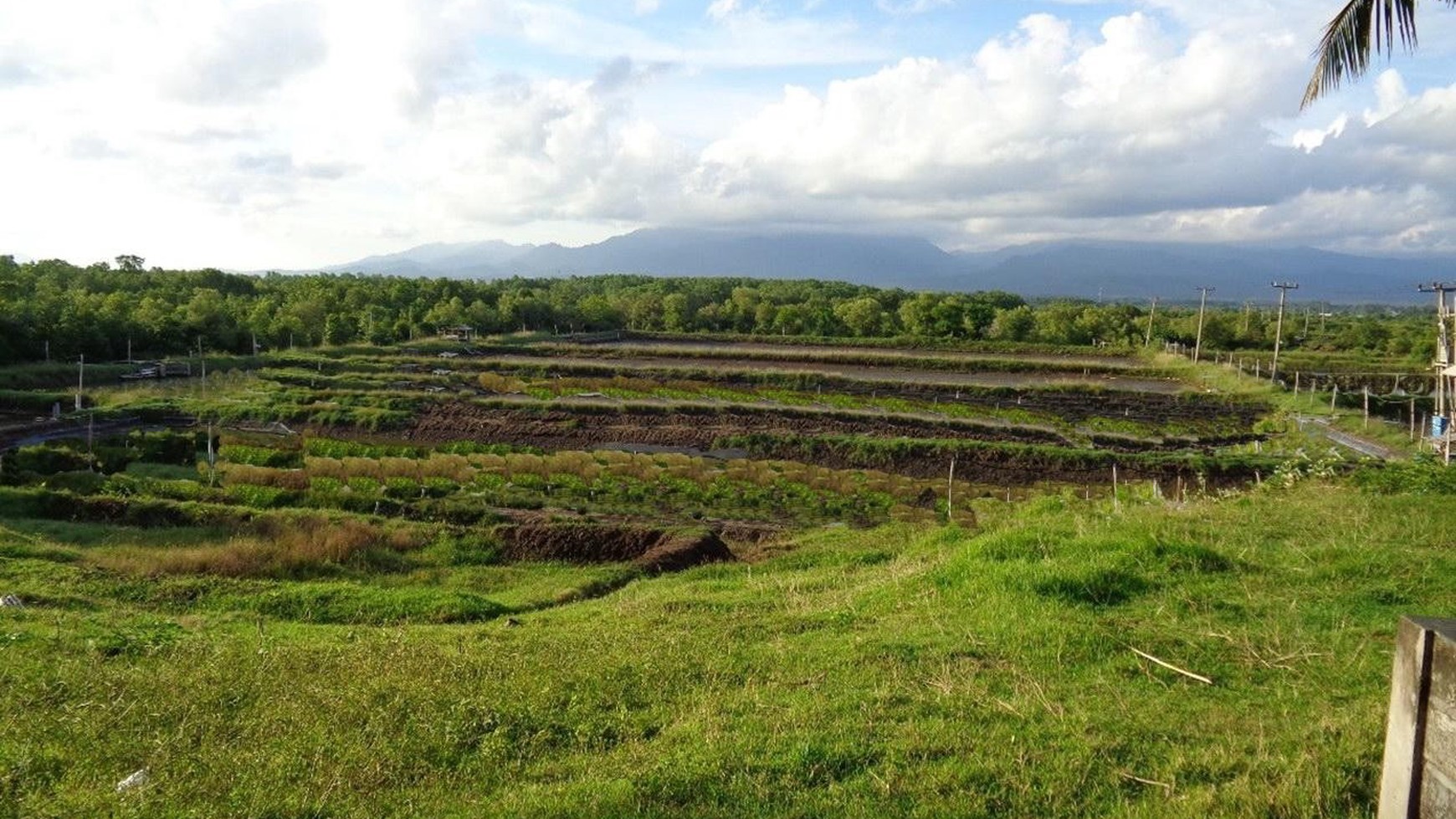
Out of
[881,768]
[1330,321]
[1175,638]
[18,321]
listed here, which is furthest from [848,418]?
[1330,321]

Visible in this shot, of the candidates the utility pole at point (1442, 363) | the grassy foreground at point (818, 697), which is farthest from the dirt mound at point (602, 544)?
the utility pole at point (1442, 363)

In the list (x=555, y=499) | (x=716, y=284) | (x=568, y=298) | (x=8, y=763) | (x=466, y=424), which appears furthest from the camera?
(x=716, y=284)

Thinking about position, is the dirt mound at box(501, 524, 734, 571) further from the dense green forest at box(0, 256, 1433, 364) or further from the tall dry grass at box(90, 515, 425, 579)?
the dense green forest at box(0, 256, 1433, 364)

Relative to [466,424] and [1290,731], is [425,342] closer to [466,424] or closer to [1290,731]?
[466,424]

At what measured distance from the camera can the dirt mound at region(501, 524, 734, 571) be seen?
1833cm

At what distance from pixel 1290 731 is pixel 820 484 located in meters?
22.0

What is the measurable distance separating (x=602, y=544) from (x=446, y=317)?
60.6 meters

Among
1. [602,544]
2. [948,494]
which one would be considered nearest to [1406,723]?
[602,544]

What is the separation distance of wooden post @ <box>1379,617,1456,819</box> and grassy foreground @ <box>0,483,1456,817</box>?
0.81 m

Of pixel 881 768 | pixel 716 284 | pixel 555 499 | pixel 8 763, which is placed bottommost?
pixel 555 499

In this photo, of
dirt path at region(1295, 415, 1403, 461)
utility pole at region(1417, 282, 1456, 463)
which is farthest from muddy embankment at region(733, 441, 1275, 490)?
utility pole at region(1417, 282, 1456, 463)

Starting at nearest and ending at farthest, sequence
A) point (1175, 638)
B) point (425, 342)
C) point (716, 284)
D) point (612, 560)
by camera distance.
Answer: point (1175, 638) < point (612, 560) < point (425, 342) < point (716, 284)

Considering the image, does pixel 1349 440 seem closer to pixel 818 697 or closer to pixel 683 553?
pixel 683 553

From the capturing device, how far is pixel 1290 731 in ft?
17.6
